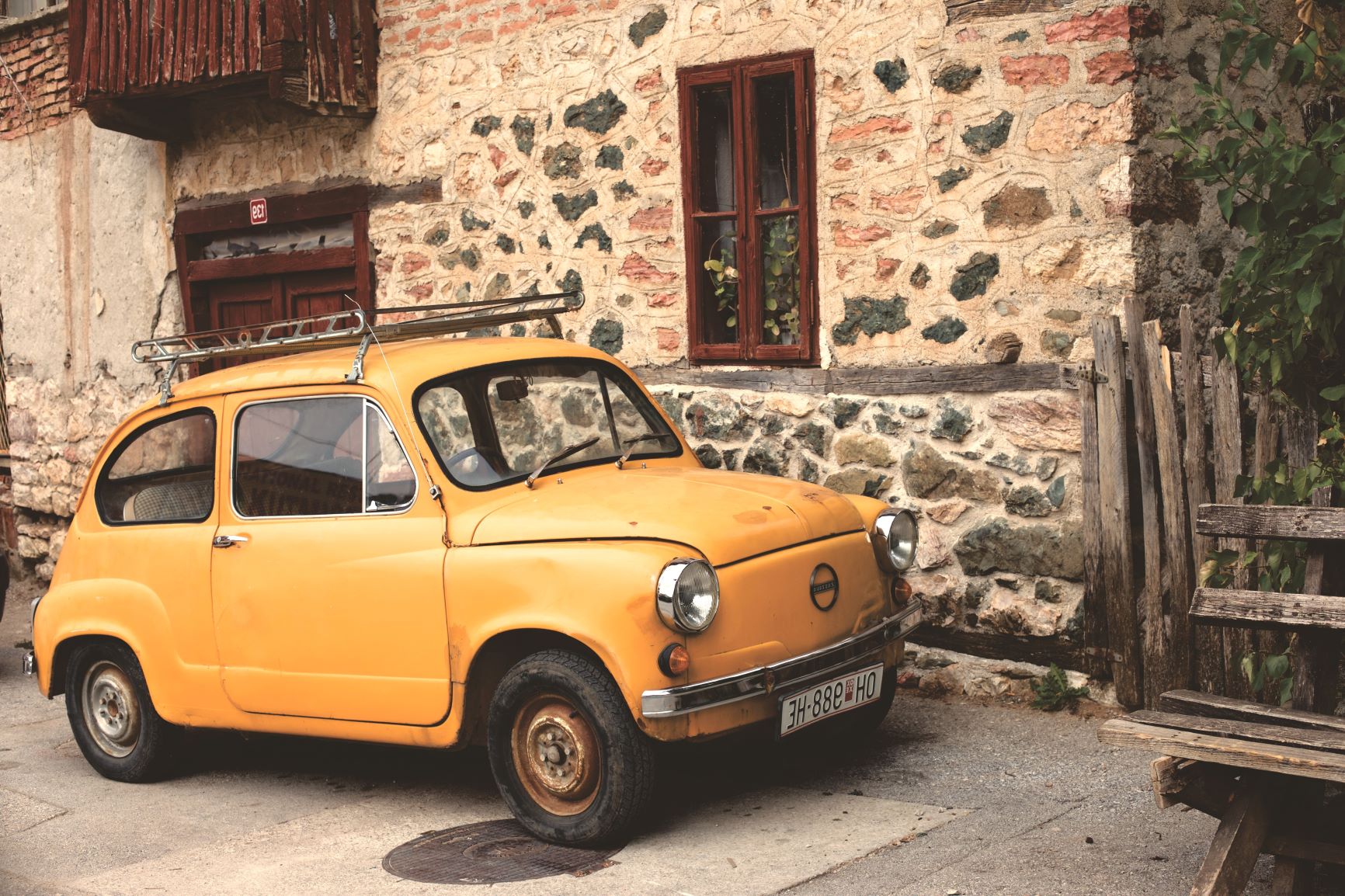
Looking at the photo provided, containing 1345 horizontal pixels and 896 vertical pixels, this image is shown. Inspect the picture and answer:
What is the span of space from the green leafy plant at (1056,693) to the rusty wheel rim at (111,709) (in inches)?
155

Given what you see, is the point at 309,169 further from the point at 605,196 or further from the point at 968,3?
the point at 968,3

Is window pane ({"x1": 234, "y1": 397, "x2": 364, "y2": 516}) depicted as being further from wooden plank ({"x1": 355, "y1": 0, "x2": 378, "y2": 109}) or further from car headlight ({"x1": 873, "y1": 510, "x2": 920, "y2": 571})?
wooden plank ({"x1": 355, "y1": 0, "x2": 378, "y2": 109})

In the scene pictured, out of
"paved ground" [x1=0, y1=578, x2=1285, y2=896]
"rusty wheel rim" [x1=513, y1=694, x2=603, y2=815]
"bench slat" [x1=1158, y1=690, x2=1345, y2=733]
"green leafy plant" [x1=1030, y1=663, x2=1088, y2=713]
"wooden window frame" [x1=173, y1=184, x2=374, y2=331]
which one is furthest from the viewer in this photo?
"wooden window frame" [x1=173, y1=184, x2=374, y2=331]

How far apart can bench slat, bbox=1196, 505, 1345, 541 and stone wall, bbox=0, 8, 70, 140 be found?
31.3ft

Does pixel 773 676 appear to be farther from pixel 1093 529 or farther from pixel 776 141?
pixel 776 141

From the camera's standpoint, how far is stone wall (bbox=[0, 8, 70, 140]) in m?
11.4

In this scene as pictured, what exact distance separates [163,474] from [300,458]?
2.89ft

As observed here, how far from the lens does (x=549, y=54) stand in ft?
27.8

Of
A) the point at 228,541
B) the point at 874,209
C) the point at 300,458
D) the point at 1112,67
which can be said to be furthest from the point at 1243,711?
the point at 228,541

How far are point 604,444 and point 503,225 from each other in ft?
10.4

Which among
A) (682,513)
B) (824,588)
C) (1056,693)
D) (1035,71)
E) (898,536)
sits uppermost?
(1035,71)

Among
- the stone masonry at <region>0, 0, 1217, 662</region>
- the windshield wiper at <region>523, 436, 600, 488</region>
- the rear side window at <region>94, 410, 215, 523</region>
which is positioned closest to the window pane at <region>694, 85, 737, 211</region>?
the stone masonry at <region>0, 0, 1217, 662</region>

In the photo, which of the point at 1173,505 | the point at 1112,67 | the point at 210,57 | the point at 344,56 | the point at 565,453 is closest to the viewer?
the point at 565,453

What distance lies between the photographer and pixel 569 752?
16.3 ft
